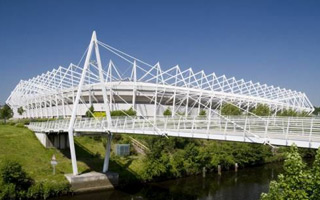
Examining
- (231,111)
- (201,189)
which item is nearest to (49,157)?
(201,189)

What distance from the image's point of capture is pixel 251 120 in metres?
18.4

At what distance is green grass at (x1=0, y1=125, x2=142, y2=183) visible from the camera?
2885 centimetres

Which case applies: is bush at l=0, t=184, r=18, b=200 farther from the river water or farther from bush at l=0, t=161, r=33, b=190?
the river water

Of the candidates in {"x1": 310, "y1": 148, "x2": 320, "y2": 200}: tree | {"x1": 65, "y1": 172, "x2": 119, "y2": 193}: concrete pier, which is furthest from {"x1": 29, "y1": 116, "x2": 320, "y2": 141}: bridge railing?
{"x1": 310, "y1": 148, "x2": 320, "y2": 200}: tree

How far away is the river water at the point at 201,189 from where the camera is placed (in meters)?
27.3

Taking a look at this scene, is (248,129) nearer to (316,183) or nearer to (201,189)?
(316,183)

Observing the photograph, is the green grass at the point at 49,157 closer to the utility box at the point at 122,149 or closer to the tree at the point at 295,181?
the utility box at the point at 122,149

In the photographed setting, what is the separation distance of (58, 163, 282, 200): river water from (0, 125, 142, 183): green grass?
2630 mm

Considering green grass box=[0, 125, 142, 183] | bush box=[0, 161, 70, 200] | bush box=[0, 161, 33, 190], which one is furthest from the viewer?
green grass box=[0, 125, 142, 183]

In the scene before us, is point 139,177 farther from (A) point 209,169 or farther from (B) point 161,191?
(A) point 209,169

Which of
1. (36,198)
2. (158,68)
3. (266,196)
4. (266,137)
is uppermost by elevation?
(158,68)

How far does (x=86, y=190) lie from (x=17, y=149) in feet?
33.1

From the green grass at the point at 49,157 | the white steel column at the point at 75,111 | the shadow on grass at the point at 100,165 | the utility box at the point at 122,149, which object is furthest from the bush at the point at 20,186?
the utility box at the point at 122,149

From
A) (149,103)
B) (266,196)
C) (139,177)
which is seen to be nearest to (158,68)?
(149,103)
